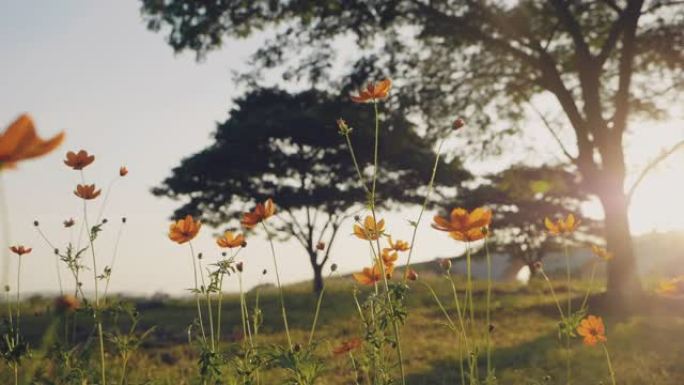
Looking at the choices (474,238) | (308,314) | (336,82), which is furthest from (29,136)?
(336,82)

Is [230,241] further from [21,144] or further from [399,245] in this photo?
[21,144]

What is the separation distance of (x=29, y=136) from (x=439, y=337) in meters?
10.4

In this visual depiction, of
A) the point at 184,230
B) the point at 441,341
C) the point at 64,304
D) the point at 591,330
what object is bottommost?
the point at 441,341

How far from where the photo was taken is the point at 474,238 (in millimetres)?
2705

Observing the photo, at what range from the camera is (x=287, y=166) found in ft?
70.8

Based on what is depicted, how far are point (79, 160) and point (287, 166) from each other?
58.1 feet

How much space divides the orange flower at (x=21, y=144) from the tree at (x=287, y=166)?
18.6m

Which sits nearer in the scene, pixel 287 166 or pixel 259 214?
pixel 259 214

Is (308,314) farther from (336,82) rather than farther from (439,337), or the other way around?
(336,82)

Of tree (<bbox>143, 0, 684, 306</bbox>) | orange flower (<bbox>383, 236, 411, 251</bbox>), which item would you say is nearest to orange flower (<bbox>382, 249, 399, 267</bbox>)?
orange flower (<bbox>383, 236, 411, 251</bbox>)

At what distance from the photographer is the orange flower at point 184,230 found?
3436mm

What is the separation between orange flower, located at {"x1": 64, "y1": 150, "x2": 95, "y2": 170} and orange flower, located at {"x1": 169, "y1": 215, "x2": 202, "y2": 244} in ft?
2.49

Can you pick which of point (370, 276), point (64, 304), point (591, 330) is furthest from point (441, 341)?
point (64, 304)

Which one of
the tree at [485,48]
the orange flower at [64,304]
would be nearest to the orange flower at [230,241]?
the orange flower at [64,304]
